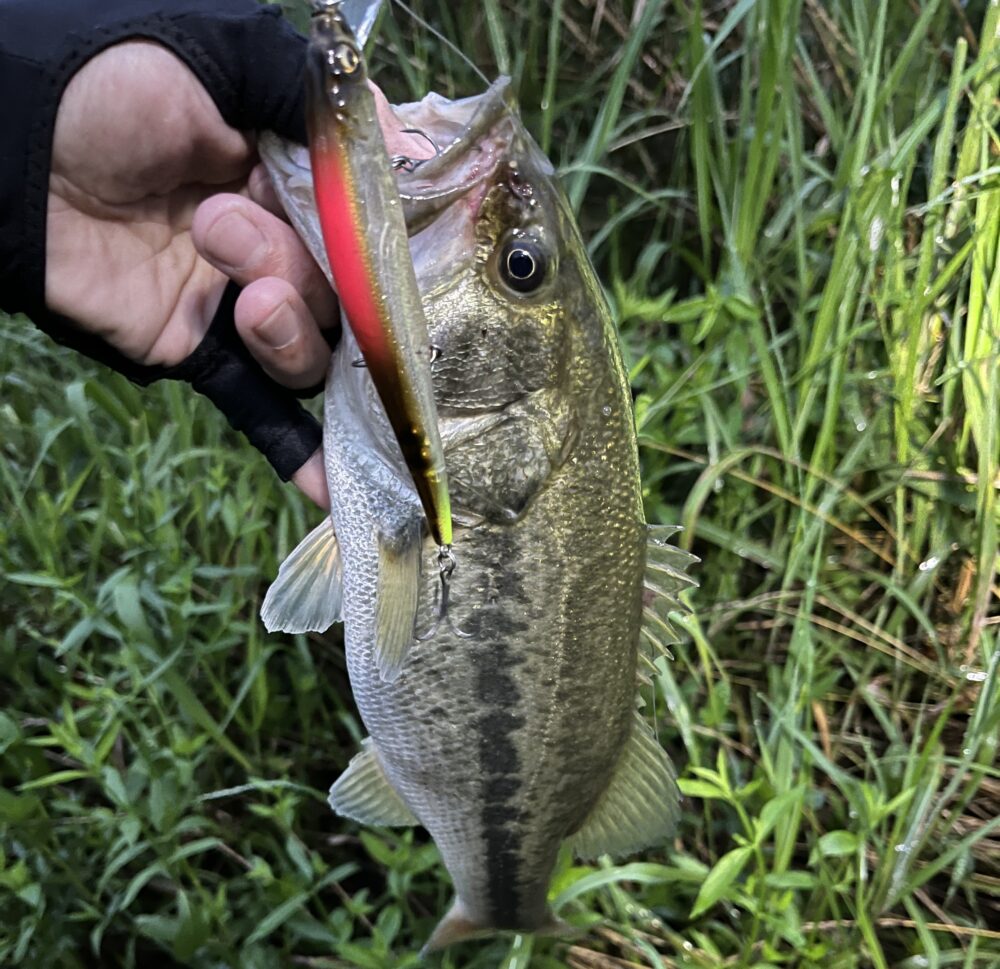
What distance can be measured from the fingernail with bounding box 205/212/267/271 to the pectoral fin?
1.15 metres

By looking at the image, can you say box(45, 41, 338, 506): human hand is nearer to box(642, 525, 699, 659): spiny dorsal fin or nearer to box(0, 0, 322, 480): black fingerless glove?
box(0, 0, 322, 480): black fingerless glove

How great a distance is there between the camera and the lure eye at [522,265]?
4.09 ft

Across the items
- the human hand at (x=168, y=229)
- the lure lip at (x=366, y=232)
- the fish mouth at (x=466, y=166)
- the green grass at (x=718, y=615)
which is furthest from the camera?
the green grass at (x=718, y=615)

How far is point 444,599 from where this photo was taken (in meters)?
1.35

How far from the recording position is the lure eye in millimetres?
1248

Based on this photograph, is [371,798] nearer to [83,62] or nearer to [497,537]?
[497,537]

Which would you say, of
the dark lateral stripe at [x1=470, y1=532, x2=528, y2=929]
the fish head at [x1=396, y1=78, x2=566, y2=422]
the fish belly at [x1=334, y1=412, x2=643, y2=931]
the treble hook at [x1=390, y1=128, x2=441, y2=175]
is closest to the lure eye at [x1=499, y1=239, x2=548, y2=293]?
Answer: the fish head at [x1=396, y1=78, x2=566, y2=422]

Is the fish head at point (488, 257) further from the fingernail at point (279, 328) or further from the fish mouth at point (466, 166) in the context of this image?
the fingernail at point (279, 328)

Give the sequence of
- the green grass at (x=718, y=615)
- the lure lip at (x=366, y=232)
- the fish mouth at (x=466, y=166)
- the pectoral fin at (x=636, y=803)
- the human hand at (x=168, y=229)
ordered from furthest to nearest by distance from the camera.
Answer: the green grass at (x=718, y=615) < the pectoral fin at (x=636, y=803) < the human hand at (x=168, y=229) < the fish mouth at (x=466, y=166) < the lure lip at (x=366, y=232)

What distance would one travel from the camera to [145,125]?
144 centimetres

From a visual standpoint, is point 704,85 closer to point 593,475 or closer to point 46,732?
point 593,475

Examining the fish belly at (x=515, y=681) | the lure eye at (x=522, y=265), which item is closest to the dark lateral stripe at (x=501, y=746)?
the fish belly at (x=515, y=681)

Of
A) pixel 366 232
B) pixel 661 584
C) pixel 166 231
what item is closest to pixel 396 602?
pixel 661 584

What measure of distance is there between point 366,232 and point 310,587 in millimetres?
779
